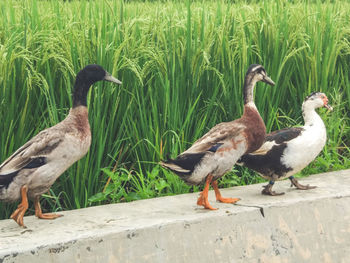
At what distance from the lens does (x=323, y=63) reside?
5.95 m

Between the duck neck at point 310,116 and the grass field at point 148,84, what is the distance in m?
0.65

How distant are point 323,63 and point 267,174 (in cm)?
175

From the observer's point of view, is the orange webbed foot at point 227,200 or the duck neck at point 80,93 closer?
Result: the duck neck at point 80,93

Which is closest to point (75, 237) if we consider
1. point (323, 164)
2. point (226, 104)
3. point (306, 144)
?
point (306, 144)

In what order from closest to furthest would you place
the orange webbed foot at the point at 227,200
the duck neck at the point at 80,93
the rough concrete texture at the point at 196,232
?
the rough concrete texture at the point at 196,232, the duck neck at the point at 80,93, the orange webbed foot at the point at 227,200

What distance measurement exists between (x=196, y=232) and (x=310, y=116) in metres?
1.40

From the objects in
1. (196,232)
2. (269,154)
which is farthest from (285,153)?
(196,232)

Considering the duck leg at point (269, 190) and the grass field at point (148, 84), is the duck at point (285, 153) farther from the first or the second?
the grass field at point (148, 84)

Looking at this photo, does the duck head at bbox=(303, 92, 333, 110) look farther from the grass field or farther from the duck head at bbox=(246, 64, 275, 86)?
the grass field

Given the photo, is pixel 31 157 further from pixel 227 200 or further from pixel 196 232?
pixel 227 200

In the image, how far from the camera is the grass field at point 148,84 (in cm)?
457

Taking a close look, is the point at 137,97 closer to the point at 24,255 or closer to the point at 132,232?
the point at 132,232

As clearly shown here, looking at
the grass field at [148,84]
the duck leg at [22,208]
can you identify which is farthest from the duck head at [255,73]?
the duck leg at [22,208]

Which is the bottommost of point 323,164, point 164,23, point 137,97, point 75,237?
point 323,164
